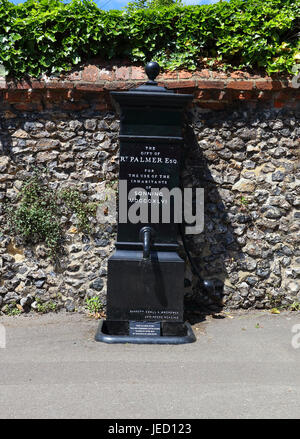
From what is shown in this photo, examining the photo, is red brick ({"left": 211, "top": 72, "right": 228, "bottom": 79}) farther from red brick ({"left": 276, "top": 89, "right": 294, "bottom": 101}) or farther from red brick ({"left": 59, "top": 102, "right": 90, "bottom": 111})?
red brick ({"left": 59, "top": 102, "right": 90, "bottom": 111})

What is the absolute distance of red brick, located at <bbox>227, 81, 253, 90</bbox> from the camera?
4902 millimetres

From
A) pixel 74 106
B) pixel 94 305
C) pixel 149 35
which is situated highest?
pixel 149 35

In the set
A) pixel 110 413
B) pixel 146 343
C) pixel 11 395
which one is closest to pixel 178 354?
pixel 146 343

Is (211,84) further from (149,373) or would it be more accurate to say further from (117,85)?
(149,373)

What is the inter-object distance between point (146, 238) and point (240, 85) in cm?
204

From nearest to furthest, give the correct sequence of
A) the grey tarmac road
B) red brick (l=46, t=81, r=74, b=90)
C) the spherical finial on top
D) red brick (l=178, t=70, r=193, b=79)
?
the grey tarmac road, the spherical finial on top, red brick (l=46, t=81, r=74, b=90), red brick (l=178, t=70, r=193, b=79)

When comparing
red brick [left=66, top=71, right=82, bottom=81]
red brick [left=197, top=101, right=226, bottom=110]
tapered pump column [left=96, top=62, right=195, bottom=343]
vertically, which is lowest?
tapered pump column [left=96, top=62, right=195, bottom=343]

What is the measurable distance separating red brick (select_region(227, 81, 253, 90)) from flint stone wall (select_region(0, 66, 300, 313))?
0.03 feet

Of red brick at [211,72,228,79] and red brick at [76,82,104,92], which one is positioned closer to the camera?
red brick at [76,82,104,92]

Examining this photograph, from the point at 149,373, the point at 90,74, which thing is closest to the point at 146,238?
the point at 149,373

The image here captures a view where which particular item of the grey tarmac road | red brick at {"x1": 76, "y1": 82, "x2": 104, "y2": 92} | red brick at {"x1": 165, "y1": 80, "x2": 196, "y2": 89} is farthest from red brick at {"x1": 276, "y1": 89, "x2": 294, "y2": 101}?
the grey tarmac road

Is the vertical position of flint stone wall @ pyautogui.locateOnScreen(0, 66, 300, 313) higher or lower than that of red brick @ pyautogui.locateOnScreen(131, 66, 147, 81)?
lower

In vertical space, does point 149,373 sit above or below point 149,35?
below

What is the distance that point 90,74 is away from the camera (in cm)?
493
